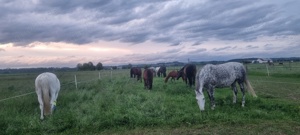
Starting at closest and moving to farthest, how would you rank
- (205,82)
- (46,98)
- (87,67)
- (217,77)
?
(46,98), (205,82), (217,77), (87,67)

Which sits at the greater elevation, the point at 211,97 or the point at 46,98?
the point at 46,98

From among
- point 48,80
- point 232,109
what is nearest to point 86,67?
point 48,80

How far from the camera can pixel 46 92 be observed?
32.0 ft

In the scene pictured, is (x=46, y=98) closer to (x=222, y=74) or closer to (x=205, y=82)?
(x=205, y=82)

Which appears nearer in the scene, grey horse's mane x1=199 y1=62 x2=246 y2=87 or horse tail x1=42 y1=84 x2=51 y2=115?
horse tail x1=42 y1=84 x2=51 y2=115

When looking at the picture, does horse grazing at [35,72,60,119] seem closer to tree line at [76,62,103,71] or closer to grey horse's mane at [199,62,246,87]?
grey horse's mane at [199,62,246,87]

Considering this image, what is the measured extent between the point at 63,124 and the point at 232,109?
5.88 metres

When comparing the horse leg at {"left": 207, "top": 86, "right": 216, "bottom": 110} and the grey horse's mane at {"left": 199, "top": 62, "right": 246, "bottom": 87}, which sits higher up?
the grey horse's mane at {"left": 199, "top": 62, "right": 246, "bottom": 87}

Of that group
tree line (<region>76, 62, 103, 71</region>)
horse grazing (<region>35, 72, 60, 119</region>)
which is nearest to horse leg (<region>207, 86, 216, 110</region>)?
horse grazing (<region>35, 72, 60, 119</region>)

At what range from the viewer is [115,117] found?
8.03 m

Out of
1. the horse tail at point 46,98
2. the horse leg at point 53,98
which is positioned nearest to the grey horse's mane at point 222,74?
the horse leg at point 53,98

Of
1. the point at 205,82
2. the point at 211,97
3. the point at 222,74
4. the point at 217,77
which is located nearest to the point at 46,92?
the point at 205,82

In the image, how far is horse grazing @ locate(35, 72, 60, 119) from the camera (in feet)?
30.8

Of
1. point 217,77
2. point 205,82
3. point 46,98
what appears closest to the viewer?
point 46,98
